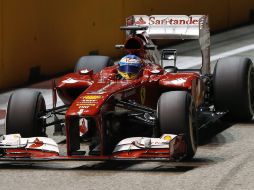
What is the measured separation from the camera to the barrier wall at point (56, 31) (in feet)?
61.3

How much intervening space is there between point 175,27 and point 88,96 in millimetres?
4043

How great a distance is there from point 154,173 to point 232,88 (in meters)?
3.36

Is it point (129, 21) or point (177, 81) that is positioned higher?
point (129, 21)

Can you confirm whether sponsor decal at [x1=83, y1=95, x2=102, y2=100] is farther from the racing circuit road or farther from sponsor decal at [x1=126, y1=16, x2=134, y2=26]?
sponsor decal at [x1=126, y1=16, x2=134, y2=26]

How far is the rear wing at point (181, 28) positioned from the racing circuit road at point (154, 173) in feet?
7.60

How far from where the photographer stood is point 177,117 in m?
11.5

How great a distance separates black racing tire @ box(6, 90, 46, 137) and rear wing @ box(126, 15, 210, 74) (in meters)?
3.53

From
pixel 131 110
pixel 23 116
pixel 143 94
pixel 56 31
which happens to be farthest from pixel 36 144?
pixel 56 31

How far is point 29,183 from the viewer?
418 inches

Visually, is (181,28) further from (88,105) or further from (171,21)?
(88,105)

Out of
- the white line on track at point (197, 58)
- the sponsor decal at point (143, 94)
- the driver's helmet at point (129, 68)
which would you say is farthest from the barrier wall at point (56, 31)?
the sponsor decal at point (143, 94)

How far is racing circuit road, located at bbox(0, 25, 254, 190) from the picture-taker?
10.5m

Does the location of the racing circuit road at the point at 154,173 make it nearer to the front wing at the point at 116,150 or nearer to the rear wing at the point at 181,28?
the front wing at the point at 116,150

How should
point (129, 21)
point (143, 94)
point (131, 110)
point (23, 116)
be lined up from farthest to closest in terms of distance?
point (129, 21)
point (143, 94)
point (131, 110)
point (23, 116)
